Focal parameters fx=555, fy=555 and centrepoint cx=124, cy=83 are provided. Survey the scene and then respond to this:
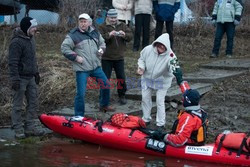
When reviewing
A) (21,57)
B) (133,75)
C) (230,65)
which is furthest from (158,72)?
(230,65)

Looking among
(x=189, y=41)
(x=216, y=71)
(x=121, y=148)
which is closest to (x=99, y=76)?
(x=121, y=148)

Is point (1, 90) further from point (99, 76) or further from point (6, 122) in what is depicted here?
point (99, 76)

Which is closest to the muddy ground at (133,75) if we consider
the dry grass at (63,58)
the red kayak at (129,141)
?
the dry grass at (63,58)

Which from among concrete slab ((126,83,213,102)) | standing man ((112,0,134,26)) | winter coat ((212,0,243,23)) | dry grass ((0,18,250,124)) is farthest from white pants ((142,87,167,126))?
winter coat ((212,0,243,23))

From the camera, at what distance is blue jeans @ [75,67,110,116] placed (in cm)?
909

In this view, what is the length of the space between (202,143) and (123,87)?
2.52 metres

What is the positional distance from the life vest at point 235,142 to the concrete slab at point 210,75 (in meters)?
4.03

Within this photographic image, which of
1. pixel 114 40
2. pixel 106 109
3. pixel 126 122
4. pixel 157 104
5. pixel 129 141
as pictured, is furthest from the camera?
pixel 114 40

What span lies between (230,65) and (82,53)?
5.27m

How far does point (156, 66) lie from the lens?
9.00 m

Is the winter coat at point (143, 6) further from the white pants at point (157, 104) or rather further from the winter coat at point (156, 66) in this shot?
the white pants at point (157, 104)

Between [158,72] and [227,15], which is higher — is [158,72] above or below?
below

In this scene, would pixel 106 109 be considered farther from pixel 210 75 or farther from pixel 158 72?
pixel 210 75

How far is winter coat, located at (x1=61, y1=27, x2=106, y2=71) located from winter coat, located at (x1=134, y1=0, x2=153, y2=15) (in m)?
5.46
